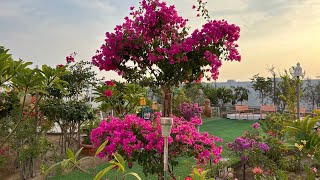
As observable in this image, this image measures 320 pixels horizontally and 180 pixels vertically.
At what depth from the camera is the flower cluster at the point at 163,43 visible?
4453 millimetres

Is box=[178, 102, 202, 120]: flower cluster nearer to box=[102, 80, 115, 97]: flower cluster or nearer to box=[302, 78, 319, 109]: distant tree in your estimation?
box=[102, 80, 115, 97]: flower cluster

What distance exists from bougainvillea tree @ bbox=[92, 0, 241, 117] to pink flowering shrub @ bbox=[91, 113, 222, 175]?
0.84 m

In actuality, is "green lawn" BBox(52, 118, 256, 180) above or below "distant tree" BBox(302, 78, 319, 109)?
below

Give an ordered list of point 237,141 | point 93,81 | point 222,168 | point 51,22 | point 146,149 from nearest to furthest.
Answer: point 146,149
point 222,168
point 237,141
point 51,22
point 93,81

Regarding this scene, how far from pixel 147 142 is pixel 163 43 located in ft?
4.95

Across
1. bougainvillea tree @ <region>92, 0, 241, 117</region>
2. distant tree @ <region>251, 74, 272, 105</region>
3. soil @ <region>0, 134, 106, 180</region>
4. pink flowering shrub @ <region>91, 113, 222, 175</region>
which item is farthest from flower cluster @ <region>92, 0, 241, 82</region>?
distant tree @ <region>251, 74, 272, 105</region>

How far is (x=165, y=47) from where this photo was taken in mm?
4645

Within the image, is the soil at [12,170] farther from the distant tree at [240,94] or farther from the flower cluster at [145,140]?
the distant tree at [240,94]

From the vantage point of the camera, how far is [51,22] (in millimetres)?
8172

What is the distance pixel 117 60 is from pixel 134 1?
0.94 m

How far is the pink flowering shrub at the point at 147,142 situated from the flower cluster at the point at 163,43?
0.94m

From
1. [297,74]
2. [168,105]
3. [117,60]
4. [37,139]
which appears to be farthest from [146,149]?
[297,74]

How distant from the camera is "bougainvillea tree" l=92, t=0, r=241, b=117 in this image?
14.6 feet

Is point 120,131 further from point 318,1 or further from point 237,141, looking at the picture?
point 318,1
